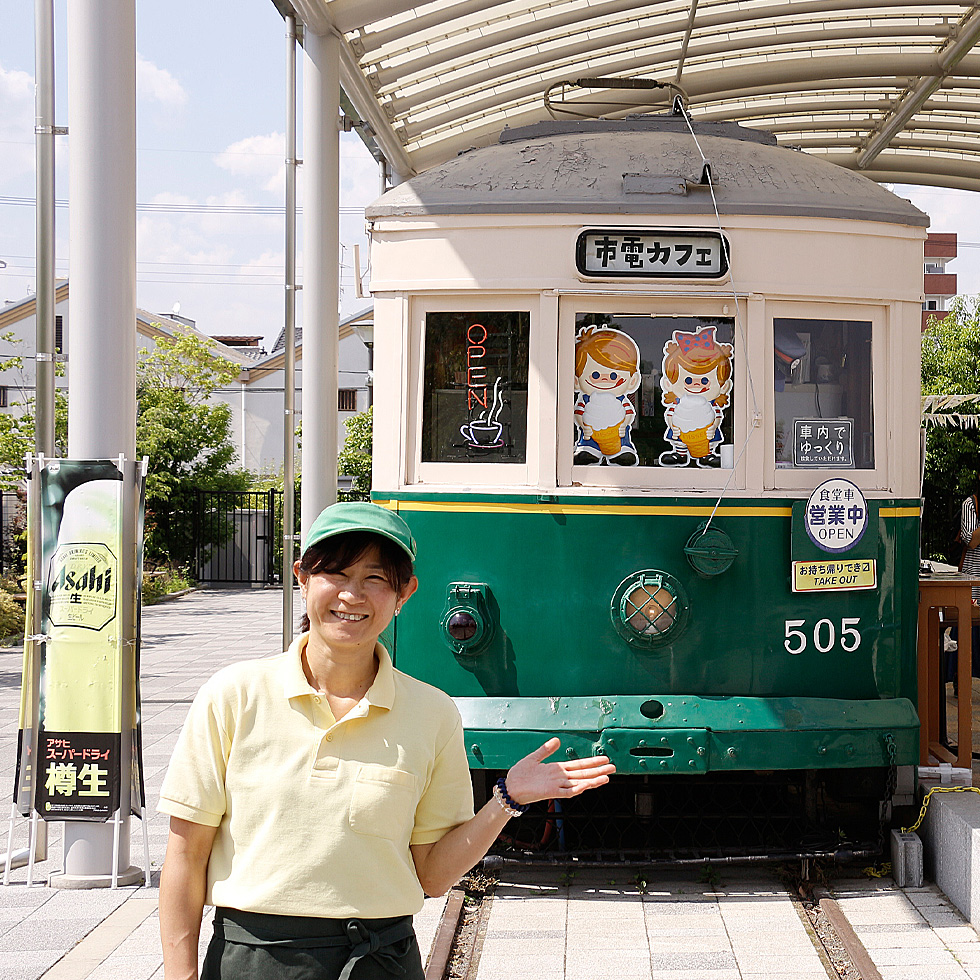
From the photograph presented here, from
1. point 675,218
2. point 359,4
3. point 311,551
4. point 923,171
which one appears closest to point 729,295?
point 675,218

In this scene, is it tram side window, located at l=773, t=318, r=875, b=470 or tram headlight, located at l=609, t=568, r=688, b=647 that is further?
tram side window, located at l=773, t=318, r=875, b=470

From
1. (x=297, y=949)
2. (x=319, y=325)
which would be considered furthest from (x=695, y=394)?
(x=319, y=325)

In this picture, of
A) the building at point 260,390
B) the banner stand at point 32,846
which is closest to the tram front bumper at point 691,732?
the banner stand at point 32,846

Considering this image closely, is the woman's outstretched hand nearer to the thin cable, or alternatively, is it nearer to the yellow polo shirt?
the yellow polo shirt

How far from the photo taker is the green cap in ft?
7.52

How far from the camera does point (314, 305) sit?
916cm

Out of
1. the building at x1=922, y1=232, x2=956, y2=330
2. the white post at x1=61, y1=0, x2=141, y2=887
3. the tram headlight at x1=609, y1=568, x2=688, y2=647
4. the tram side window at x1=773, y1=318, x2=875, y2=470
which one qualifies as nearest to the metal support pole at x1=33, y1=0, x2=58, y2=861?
the white post at x1=61, y1=0, x2=141, y2=887

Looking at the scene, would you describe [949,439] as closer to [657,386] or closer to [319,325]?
[319,325]

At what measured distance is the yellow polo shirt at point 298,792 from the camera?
222 cm

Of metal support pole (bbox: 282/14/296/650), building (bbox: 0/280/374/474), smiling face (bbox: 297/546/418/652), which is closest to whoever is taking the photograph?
smiling face (bbox: 297/546/418/652)

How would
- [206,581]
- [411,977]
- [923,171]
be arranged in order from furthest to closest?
[206,581] → [923,171] → [411,977]

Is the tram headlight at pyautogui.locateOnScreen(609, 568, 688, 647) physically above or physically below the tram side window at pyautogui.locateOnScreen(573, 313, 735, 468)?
below

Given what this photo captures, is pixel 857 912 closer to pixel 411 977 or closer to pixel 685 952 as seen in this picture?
pixel 685 952

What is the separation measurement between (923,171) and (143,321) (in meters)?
30.2
